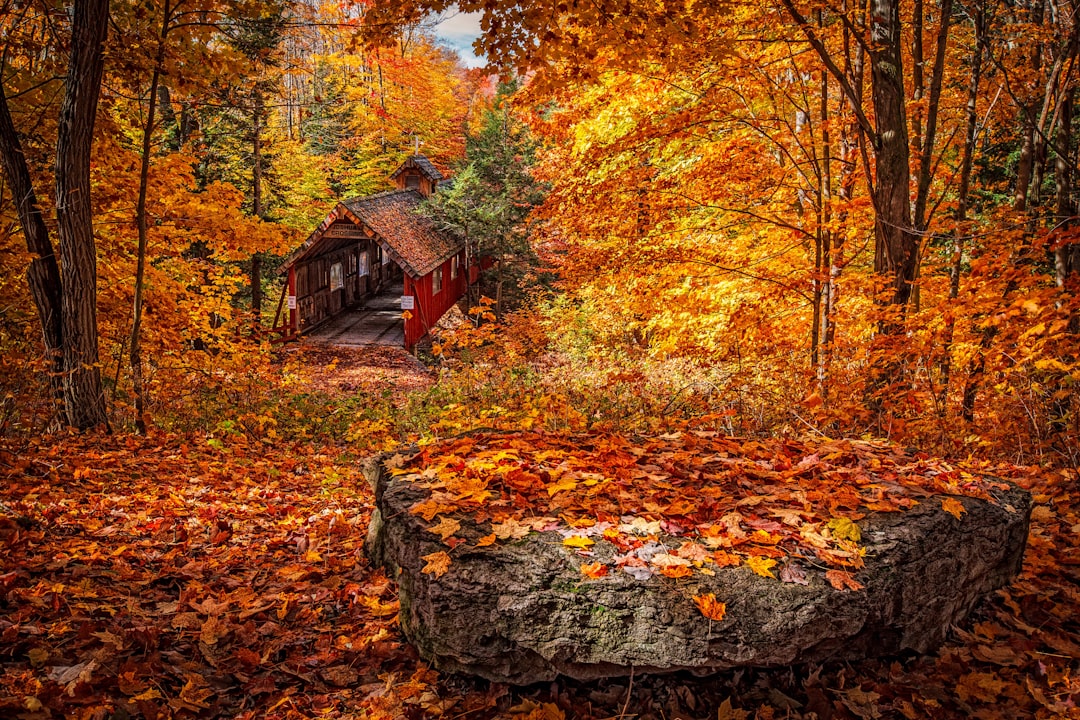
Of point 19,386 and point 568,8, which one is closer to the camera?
point 568,8

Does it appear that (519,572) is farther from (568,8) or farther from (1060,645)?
(568,8)

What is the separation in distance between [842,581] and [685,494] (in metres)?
0.97

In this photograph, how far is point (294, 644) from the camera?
3400 mm

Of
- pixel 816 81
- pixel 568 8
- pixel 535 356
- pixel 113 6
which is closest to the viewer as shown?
pixel 568 8

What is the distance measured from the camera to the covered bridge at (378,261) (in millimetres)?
20453

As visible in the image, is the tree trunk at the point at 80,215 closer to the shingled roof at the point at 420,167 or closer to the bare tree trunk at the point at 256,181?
the bare tree trunk at the point at 256,181

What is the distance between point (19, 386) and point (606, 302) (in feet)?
31.2

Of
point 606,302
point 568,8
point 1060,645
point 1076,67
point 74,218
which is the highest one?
point 1076,67

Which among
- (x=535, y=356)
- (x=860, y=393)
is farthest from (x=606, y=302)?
(x=860, y=393)

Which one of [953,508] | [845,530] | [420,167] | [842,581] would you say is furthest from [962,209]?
[420,167]

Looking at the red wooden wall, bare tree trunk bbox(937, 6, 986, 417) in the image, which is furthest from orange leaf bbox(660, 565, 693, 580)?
the red wooden wall

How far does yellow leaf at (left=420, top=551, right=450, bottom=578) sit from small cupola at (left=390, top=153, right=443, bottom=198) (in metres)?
27.4

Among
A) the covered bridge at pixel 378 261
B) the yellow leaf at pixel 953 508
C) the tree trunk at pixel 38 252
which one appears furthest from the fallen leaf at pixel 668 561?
the covered bridge at pixel 378 261

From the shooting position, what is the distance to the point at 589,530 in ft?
10.8
